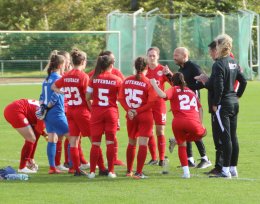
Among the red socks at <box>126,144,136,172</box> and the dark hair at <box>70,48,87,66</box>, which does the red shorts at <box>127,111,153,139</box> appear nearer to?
the red socks at <box>126,144,136,172</box>

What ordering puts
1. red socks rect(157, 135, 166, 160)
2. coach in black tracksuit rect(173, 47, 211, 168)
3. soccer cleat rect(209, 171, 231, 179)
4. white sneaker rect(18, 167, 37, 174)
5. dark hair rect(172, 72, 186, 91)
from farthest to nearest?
1. red socks rect(157, 135, 166, 160)
2. coach in black tracksuit rect(173, 47, 211, 168)
3. white sneaker rect(18, 167, 37, 174)
4. dark hair rect(172, 72, 186, 91)
5. soccer cleat rect(209, 171, 231, 179)

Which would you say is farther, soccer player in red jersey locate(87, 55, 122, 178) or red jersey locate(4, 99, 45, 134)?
red jersey locate(4, 99, 45, 134)

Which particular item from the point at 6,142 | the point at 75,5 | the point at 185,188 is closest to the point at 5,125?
the point at 6,142

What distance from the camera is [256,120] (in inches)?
756

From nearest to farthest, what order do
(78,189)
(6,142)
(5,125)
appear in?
(78,189) < (6,142) < (5,125)

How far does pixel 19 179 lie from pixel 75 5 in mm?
39704

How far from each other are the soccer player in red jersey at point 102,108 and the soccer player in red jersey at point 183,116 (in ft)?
2.42

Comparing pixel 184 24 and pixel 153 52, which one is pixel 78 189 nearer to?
pixel 153 52

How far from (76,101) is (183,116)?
1518 mm

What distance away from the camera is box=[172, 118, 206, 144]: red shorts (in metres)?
11.1

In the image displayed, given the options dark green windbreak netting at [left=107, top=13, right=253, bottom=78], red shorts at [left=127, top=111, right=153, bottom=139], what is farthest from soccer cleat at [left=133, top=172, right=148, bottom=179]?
dark green windbreak netting at [left=107, top=13, right=253, bottom=78]

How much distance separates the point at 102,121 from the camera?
11.1 metres

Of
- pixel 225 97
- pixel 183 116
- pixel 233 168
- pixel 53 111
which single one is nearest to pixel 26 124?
pixel 53 111

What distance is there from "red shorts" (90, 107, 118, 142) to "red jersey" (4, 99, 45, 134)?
1221 mm
